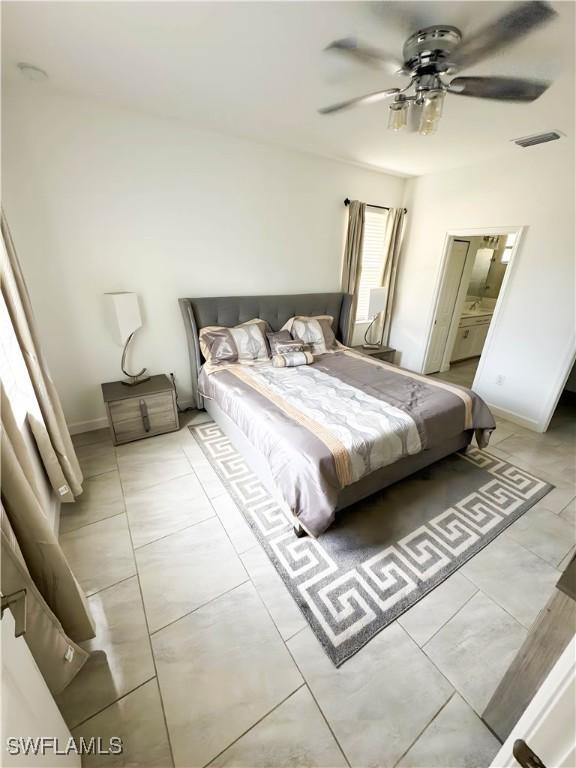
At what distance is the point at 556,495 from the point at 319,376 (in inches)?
81.3

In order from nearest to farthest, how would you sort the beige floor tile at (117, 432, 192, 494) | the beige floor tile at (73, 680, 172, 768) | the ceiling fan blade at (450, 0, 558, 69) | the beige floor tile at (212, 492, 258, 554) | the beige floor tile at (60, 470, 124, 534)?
1. the beige floor tile at (73, 680, 172, 768)
2. the ceiling fan blade at (450, 0, 558, 69)
3. the beige floor tile at (212, 492, 258, 554)
4. the beige floor tile at (60, 470, 124, 534)
5. the beige floor tile at (117, 432, 192, 494)

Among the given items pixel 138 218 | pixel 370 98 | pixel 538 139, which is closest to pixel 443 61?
pixel 370 98

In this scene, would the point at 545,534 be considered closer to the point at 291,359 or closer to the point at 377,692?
the point at 377,692

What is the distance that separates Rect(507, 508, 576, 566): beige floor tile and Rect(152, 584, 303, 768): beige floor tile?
5.39 ft

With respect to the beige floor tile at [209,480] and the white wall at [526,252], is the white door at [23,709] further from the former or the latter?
the white wall at [526,252]

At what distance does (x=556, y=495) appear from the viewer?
2.35m

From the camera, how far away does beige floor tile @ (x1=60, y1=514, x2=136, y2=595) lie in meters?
1.65

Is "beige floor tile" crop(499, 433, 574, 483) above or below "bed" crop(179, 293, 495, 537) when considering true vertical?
below


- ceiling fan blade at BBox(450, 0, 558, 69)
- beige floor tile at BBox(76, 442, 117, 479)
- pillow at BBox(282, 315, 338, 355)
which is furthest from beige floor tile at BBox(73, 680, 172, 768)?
ceiling fan blade at BBox(450, 0, 558, 69)

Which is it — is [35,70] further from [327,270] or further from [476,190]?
[476,190]

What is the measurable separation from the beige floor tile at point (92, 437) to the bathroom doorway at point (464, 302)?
4.19 metres

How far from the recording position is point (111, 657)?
1333 mm

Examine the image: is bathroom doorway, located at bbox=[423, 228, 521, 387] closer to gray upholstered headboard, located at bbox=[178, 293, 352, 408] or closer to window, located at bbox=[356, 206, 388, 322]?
window, located at bbox=[356, 206, 388, 322]

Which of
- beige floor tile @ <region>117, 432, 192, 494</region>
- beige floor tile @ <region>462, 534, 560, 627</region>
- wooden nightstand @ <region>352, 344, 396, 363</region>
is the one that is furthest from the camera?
wooden nightstand @ <region>352, 344, 396, 363</region>
